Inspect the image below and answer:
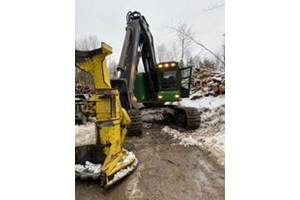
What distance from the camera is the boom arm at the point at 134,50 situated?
190 centimetres

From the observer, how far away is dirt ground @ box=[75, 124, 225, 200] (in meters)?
1.06

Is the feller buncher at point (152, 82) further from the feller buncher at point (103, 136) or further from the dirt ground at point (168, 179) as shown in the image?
the feller buncher at point (103, 136)

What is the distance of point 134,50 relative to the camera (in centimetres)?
205

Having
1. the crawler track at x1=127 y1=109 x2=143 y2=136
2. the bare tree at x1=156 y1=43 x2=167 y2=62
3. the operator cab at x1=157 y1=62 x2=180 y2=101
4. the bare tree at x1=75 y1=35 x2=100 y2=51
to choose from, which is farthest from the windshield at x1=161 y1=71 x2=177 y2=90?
the bare tree at x1=75 y1=35 x2=100 y2=51

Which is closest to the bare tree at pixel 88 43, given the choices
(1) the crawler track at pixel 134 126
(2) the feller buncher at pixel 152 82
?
(2) the feller buncher at pixel 152 82

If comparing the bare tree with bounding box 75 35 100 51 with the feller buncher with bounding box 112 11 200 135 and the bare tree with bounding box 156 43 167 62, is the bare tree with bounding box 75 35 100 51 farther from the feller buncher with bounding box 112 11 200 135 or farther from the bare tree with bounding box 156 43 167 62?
the feller buncher with bounding box 112 11 200 135

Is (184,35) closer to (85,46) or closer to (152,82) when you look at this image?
(85,46)

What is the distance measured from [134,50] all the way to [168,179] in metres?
1.14

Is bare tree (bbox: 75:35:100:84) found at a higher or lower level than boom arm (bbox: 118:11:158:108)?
lower

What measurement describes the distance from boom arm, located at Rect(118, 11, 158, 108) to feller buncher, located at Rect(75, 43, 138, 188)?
0.58 metres
